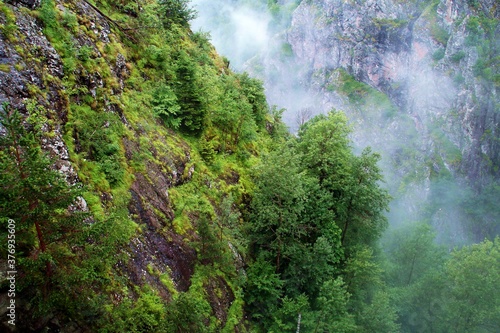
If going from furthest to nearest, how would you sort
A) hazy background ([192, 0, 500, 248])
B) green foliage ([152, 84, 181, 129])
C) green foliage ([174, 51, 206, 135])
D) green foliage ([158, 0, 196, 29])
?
hazy background ([192, 0, 500, 248]) → green foliage ([158, 0, 196, 29]) → green foliage ([174, 51, 206, 135]) → green foliage ([152, 84, 181, 129])

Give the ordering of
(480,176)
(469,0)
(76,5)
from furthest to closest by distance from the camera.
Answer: (469,0) < (480,176) < (76,5)

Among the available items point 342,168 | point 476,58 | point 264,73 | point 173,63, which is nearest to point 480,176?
point 476,58

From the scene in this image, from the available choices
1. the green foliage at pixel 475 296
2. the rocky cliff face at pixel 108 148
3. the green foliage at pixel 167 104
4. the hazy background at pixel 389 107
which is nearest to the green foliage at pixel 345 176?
the rocky cliff face at pixel 108 148

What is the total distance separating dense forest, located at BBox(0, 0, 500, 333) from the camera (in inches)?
268

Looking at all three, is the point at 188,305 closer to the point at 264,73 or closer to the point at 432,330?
the point at 432,330

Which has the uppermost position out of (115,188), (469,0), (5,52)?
(469,0)

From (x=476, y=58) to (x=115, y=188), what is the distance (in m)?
109

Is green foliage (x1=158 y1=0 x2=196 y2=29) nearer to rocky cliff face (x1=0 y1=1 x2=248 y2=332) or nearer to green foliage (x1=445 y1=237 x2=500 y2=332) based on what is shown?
rocky cliff face (x1=0 y1=1 x2=248 y2=332)

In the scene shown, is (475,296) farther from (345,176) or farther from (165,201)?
(165,201)

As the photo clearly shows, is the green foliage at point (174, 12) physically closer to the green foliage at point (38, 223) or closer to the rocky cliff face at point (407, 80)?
the green foliage at point (38, 223)

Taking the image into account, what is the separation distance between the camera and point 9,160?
20.4 feet

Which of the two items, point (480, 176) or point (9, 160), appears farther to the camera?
point (480, 176)

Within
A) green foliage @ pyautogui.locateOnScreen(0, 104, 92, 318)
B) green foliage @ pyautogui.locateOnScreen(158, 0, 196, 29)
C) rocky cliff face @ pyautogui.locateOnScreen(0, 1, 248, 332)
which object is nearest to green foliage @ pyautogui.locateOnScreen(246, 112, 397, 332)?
rocky cliff face @ pyautogui.locateOnScreen(0, 1, 248, 332)

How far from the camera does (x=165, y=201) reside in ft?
44.0
